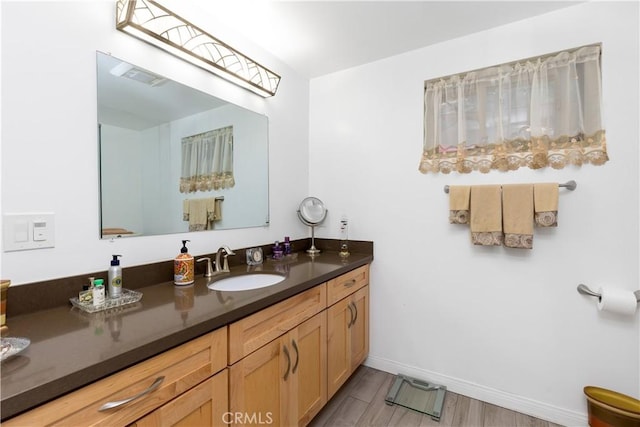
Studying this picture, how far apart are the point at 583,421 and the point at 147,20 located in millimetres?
2919

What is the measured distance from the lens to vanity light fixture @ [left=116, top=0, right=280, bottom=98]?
118 centimetres

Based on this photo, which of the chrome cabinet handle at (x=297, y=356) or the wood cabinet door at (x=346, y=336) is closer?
the chrome cabinet handle at (x=297, y=356)

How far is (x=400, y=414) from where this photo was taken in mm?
1634

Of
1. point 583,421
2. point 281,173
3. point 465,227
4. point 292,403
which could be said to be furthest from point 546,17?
point 292,403

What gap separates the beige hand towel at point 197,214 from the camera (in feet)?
4.91

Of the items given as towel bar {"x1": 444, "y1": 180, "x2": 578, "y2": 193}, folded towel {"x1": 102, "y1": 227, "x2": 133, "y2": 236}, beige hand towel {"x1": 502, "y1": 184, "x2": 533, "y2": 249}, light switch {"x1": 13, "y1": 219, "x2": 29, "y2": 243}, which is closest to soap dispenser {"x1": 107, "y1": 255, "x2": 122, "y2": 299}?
folded towel {"x1": 102, "y1": 227, "x2": 133, "y2": 236}

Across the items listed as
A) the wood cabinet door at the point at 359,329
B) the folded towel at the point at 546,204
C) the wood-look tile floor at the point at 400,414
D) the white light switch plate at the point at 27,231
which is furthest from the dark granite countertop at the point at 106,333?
the folded towel at the point at 546,204

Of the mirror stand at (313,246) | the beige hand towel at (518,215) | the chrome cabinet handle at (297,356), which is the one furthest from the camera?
the mirror stand at (313,246)

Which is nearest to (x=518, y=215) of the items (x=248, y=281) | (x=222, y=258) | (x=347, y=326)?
(x=347, y=326)

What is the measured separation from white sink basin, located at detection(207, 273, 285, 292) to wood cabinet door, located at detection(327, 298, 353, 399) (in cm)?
36

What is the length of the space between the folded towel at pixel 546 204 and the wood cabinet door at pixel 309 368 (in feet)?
4.17

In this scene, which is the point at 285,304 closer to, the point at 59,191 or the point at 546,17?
the point at 59,191

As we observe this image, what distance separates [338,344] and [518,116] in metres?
1.71

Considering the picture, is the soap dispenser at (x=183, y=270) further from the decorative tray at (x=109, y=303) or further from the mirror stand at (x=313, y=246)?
the mirror stand at (x=313, y=246)
